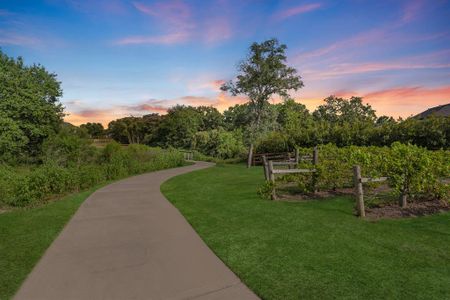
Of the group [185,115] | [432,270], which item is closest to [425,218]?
[432,270]

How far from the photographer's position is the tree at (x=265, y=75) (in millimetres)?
25844

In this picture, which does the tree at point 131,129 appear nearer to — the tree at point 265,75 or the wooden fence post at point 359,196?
the tree at point 265,75

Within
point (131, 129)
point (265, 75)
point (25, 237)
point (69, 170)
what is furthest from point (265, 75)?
point (131, 129)

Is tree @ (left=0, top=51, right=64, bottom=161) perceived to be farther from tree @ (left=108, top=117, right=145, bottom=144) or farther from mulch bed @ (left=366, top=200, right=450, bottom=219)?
tree @ (left=108, top=117, right=145, bottom=144)

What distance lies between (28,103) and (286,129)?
28.6 meters

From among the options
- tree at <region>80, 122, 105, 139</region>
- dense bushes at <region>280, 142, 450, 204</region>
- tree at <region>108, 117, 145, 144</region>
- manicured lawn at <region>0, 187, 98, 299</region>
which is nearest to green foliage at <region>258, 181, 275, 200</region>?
dense bushes at <region>280, 142, 450, 204</region>

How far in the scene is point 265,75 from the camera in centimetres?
2608

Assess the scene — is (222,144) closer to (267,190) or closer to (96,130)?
(267,190)

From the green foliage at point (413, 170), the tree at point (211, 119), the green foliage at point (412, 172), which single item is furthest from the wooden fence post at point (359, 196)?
the tree at point (211, 119)

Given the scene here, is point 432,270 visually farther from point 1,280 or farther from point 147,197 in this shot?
point 147,197

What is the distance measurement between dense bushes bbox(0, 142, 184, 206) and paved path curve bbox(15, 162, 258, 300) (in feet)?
16.3

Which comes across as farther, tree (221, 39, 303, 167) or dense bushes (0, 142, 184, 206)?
tree (221, 39, 303, 167)

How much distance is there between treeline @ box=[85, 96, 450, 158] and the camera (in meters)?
17.2

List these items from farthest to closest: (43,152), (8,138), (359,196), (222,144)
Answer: (222,144) < (43,152) < (8,138) < (359,196)
